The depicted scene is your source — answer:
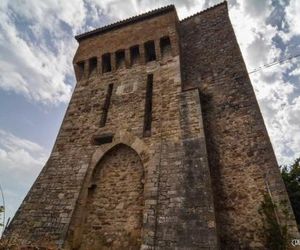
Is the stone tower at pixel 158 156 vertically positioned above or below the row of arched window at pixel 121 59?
below

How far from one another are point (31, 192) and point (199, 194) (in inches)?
196

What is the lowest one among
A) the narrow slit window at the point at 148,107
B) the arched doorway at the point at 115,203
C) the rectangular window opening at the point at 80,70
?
the arched doorway at the point at 115,203

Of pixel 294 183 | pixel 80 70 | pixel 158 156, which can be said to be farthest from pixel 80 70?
pixel 294 183

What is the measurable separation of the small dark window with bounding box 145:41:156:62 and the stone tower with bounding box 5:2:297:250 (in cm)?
6

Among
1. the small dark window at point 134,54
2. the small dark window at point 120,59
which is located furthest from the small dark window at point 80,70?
the small dark window at point 134,54

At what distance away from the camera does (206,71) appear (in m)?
8.38

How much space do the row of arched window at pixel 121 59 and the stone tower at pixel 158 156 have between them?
0.05 meters

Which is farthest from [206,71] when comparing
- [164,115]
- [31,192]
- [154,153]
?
[31,192]

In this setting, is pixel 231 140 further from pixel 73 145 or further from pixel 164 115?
pixel 73 145

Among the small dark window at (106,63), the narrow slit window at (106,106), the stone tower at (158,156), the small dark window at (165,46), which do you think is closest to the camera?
the stone tower at (158,156)

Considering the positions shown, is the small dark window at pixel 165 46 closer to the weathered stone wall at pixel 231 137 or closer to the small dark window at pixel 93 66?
the weathered stone wall at pixel 231 137

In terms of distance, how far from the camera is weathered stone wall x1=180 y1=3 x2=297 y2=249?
5383mm

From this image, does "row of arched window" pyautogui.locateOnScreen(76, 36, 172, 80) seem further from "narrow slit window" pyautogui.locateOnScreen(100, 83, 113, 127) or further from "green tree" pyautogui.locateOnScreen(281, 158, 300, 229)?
"green tree" pyautogui.locateOnScreen(281, 158, 300, 229)

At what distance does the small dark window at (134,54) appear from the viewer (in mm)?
9141
